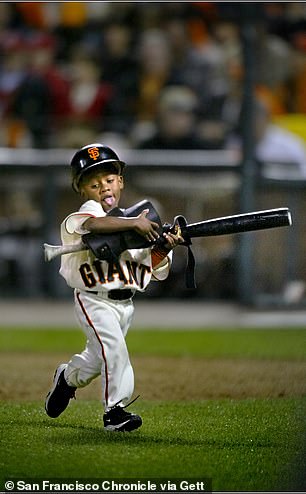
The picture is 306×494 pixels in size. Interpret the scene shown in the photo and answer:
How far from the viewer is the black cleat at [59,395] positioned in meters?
3.63

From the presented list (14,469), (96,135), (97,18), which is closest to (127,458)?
(14,469)

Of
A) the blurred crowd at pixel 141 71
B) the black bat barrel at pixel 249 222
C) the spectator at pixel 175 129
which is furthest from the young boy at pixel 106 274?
the spectator at pixel 175 129

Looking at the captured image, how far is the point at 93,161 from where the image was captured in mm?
3252

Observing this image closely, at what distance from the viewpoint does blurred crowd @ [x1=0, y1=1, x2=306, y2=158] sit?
32.4ft

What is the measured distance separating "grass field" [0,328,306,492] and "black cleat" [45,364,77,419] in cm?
7

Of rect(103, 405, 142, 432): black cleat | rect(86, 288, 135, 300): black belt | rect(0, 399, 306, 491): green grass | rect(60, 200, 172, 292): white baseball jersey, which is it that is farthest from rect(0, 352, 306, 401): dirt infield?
rect(60, 200, 172, 292): white baseball jersey

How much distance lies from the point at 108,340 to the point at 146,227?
461 mm

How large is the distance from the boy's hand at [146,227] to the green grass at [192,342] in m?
3.70

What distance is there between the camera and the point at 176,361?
683 centimetres

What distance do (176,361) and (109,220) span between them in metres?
3.74

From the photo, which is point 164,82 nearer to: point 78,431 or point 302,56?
point 302,56

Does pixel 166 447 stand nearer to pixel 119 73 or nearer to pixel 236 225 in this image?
pixel 236 225

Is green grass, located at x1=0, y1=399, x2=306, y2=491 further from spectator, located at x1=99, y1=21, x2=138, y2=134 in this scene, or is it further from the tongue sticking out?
spectator, located at x1=99, y1=21, x2=138, y2=134

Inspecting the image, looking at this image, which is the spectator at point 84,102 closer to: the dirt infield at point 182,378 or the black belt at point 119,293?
the dirt infield at point 182,378
